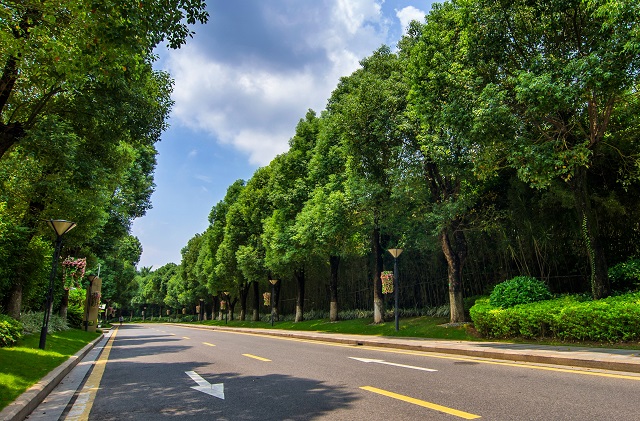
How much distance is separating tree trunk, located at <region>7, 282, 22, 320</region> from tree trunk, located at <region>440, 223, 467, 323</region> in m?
18.1

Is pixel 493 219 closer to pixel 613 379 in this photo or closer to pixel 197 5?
pixel 613 379

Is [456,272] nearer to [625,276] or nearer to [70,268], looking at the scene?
[625,276]

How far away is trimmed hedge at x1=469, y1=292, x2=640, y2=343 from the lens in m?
11.2

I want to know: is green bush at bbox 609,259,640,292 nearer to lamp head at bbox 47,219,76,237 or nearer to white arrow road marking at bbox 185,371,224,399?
white arrow road marking at bbox 185,371,224,399

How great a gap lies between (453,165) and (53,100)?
1452 centimetres

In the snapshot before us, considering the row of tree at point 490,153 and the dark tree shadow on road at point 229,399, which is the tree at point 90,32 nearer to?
the dark tree shadow on road at point 229,399

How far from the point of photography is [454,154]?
695 inches

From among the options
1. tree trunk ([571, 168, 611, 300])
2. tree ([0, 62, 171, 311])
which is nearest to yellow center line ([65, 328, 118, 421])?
tree ([0, 62, 171, 311])

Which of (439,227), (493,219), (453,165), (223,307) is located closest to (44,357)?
(439,227)

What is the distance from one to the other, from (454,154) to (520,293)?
6.01m

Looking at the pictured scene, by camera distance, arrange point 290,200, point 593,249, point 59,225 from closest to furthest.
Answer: point 593,249 → point 59,225 → point 290,200

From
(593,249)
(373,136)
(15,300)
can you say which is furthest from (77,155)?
(593,249)

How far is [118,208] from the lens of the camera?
26625mm

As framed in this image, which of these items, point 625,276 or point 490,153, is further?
point 490,153
